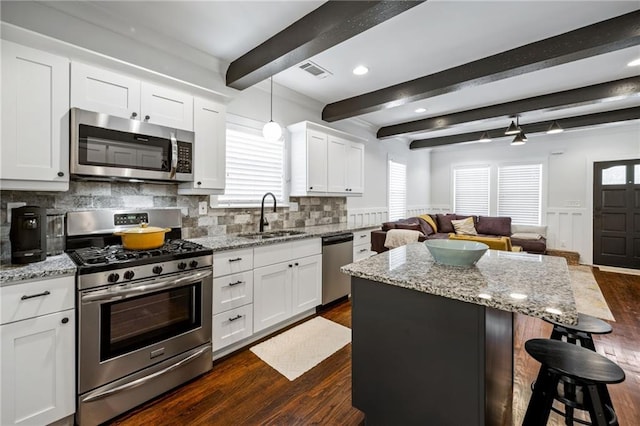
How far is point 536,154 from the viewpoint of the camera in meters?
6.46

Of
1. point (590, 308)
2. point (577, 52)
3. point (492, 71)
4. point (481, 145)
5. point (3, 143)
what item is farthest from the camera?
point (481, 145)

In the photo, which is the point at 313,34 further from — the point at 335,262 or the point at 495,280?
the point at 335,262

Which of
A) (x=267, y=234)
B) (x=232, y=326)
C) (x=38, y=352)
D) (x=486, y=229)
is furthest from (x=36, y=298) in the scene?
(x=486, y=229)

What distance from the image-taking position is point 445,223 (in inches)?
271

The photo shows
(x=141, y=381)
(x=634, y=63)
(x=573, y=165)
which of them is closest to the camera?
(x=141, y=381)

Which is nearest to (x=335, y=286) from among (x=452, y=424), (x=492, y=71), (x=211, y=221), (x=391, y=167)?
(x=211, y=221)

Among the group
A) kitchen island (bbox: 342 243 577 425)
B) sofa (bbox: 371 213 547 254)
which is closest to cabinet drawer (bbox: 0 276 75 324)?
kitchen island (bbox: 342 243 577 425)

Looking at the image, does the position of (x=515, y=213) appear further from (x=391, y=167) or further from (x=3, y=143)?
(x=3, y=143)

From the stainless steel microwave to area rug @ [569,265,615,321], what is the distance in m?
3.99

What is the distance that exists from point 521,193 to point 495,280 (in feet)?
21.2

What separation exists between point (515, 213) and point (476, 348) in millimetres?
6711

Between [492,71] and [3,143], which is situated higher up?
[492,71]

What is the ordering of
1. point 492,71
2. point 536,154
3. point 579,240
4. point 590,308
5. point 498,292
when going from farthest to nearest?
point 536,154 → point 579,240 → point 590,308 → point 492,71 → point 498,292

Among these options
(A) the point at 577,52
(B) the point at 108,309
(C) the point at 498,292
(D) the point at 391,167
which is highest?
(A) the point at 577,52
